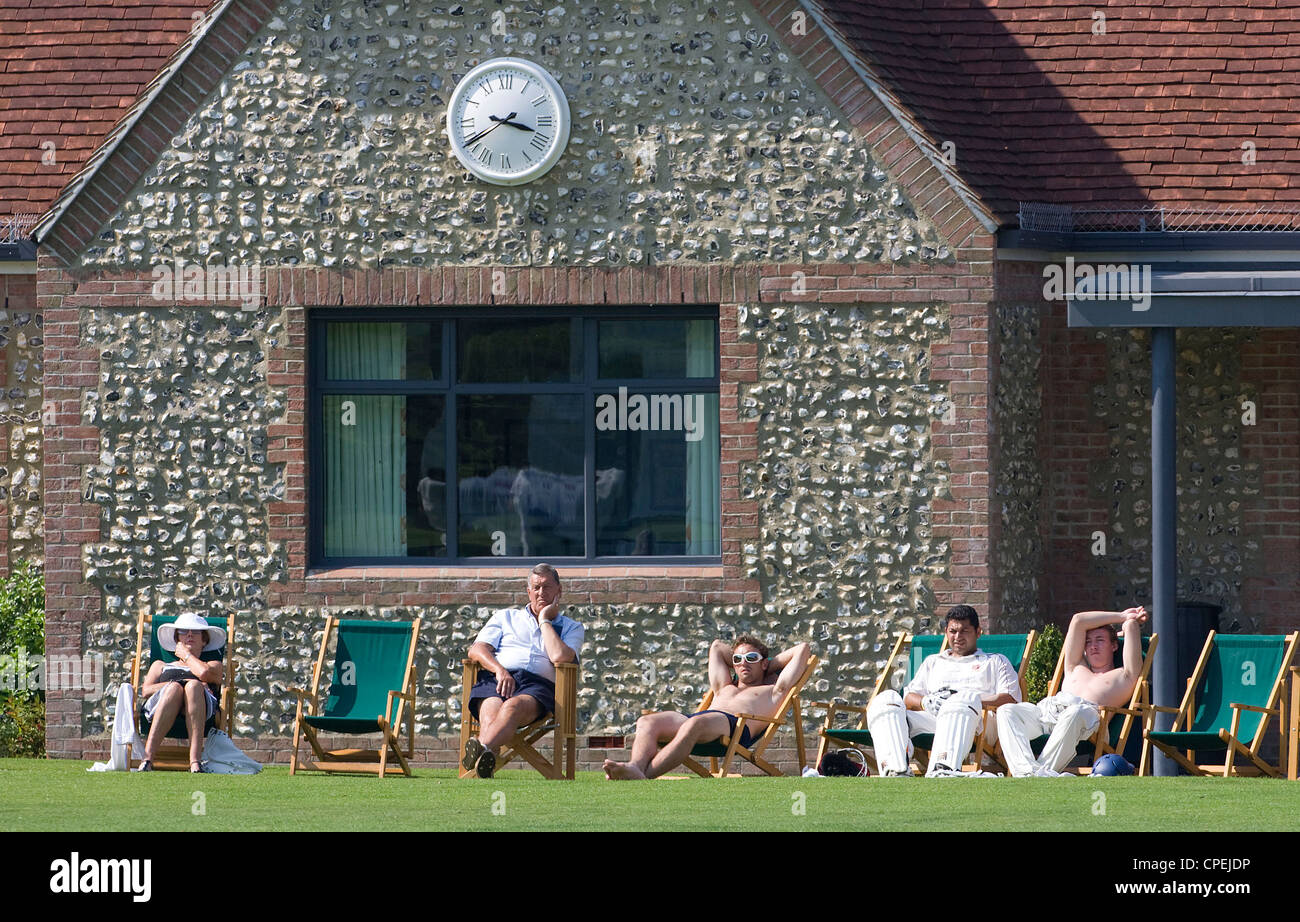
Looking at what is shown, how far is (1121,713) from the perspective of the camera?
11.4 metres

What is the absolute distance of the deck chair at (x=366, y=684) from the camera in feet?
39.4

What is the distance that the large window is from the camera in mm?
13109

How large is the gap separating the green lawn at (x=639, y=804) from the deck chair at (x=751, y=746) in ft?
1.87

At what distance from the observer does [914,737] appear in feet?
37.6

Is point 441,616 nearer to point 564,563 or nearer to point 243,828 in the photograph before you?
point 564,563

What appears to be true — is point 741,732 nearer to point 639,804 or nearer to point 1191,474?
point 639,804

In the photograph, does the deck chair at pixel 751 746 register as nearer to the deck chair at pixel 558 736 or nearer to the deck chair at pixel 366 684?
the deck chair at pixel 558 736

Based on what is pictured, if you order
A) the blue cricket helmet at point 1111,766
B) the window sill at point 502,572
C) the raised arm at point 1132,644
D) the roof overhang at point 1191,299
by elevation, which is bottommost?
the blue cricket helmet at point 1111,766

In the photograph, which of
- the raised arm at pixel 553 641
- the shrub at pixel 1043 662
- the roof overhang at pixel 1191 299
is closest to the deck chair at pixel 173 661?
the raised arm at pixel 553 641

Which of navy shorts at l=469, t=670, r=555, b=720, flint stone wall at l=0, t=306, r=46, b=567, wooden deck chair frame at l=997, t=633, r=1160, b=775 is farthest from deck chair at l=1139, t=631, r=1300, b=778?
flint stone wall at l=0, t=306, r=46, b=567

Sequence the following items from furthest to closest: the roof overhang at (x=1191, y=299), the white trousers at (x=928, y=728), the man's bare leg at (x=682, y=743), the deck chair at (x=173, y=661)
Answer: the roof overhang at (x=1191, y=299) → the deck chair at (x=173, y=661) → the man's bare leg at (x=682, y=743) → the white trousers at (x=928, y=728)

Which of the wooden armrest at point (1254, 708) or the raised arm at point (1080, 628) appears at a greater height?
the raised arm at point (1080, 628)

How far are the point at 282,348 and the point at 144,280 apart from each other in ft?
3.15
